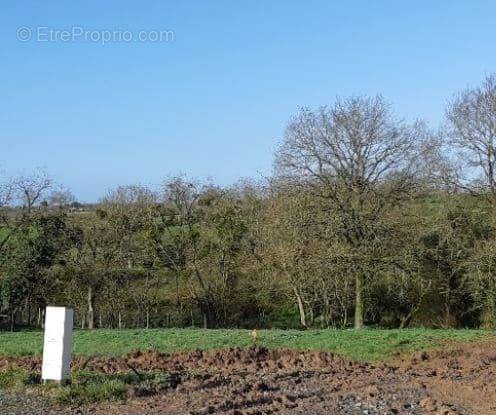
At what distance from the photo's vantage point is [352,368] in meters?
11.7

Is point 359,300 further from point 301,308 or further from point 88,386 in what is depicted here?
point 88,386

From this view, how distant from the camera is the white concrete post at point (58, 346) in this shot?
9508 mm

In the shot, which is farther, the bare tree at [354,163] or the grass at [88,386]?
the bare tree at [354,163]

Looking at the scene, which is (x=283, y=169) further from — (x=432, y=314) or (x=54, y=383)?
(x=54, y=383)

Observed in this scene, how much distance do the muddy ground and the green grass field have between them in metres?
1.46

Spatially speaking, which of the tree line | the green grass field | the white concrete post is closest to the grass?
the white concrete post

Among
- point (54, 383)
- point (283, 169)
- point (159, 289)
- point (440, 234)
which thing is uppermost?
point (283, 169)

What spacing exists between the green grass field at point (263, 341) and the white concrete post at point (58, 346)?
4.26 meters

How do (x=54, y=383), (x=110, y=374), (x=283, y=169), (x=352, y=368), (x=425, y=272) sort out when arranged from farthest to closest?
(x=425, y=272)
(x=283, y=169)
(x=352, y=368)
(x=110, y=374)
(x=54, y=383)

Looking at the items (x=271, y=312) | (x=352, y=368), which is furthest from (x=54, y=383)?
(x=271, y=312)

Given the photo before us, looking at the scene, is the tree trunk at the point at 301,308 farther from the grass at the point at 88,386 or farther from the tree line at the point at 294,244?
the grass at the point at 88,386

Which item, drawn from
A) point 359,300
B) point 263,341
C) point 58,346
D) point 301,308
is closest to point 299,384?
point 58,346

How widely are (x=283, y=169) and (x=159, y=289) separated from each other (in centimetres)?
1045

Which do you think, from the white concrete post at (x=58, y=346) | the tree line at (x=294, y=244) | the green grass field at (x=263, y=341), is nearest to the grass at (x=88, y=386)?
the white concrete post at (x=58, y=346)
